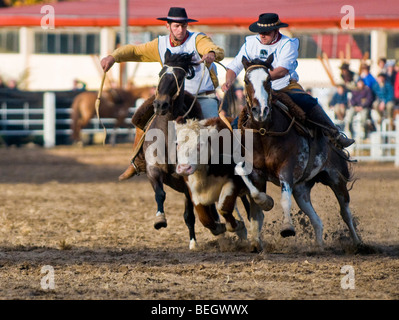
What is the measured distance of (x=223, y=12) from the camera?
2719 cm

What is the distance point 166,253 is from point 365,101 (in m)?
11.0

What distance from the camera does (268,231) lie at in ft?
27.7

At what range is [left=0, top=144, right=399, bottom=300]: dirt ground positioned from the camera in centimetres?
596

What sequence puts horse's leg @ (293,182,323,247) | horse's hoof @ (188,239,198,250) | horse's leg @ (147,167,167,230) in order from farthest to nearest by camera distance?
horse's hoof @ (188,239,198,250) → horse's leg @ (293,182,323,247) → horse's leg @ (147,167,167,230)

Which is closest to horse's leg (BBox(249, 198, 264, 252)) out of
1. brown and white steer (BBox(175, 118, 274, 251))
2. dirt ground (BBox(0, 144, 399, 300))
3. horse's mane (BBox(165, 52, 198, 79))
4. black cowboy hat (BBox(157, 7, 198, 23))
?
dirt ground (BBox(0, 144, 399, 300))

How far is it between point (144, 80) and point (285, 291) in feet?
71.6

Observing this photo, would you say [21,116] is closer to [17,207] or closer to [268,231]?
[17,207]

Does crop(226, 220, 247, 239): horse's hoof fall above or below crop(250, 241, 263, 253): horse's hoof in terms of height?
above

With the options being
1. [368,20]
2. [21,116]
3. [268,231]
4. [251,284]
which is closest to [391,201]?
[268,231]

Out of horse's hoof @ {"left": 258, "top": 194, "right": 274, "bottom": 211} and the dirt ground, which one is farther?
horse's hoof @ {"left": 258, "top": 194, "right": 274, "bottom": 211}

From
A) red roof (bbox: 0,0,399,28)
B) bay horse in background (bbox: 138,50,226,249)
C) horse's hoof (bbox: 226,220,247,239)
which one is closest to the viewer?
bay horse in background (bbox: 138,50,226,249)

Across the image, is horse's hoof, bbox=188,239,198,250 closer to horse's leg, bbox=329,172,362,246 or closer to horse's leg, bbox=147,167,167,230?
horse's leg, bbox=147,167,167,230

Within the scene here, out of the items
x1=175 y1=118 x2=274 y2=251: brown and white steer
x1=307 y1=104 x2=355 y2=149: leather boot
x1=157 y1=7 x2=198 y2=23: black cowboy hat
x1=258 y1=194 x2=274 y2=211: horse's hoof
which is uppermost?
x1=157 y1=7 x2=198 y2=23: black cowboy hat

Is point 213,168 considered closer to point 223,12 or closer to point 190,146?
point 190,146
